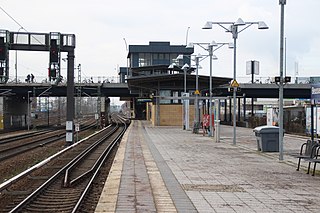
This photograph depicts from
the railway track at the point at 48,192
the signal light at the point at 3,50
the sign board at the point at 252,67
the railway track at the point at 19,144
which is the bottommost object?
the railway track at the point at 19,144

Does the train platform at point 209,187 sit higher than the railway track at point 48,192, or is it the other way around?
the train platform at point 209,187

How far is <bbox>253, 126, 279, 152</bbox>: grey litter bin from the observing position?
19.4 m

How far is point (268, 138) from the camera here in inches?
769

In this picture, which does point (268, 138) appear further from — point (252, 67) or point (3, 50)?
point (252, 67)

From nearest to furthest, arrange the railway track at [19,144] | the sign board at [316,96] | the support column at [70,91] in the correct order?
the sign board at [316,96], the railway track at [19,144], the support column at [70,91]

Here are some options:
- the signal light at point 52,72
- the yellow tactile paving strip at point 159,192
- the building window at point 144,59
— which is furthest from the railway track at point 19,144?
the building window at point 144,59

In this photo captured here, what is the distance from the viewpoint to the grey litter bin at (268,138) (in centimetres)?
1939

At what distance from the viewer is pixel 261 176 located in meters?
12.4

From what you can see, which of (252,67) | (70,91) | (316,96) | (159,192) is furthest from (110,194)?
(252,67)

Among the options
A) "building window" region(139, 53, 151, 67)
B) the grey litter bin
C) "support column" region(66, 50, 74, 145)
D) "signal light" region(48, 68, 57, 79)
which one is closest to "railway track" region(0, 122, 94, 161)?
"support column" region(66, 50, 74, 145)

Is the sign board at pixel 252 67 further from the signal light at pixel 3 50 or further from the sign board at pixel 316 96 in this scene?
the sign board at pixel 316 96

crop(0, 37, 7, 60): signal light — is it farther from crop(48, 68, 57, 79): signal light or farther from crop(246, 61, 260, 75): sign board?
crop(246, 61, 260, 75): sign board

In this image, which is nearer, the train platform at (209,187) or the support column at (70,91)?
the train platform at (209,187)

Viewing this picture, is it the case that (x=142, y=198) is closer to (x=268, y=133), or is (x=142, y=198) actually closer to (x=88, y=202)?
(x=88, y=202)
